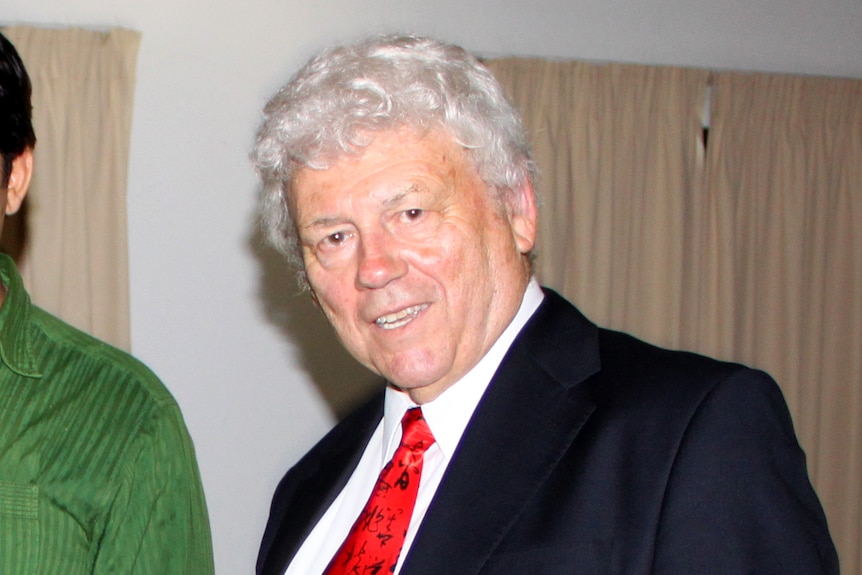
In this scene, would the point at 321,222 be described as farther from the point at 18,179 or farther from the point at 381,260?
the point at 18,179

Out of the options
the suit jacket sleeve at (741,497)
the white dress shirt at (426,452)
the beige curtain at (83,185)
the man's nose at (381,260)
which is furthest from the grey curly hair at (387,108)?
the beige curtain at (83,185)

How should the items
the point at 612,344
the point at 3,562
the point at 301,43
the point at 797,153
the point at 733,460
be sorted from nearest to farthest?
the point at 733,460
the point at 3,562
the point at 612,344
the point at 301,43
the point at 797,153

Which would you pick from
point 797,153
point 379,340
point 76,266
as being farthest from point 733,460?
point 797,153

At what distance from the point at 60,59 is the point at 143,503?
9.15 ft

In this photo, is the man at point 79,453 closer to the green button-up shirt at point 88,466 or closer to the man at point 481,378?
the green button-up shirt at point 88,466

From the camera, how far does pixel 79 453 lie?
4.85 feet

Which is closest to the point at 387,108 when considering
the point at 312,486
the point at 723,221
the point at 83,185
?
the point at 312,486

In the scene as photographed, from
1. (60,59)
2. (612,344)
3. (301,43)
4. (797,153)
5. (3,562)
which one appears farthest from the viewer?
(797,153)

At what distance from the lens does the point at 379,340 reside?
161 cm

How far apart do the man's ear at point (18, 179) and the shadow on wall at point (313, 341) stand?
2543 mm

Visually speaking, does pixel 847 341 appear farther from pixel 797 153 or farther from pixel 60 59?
pixel 60 59

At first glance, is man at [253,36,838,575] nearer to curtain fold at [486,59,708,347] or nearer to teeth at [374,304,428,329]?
teeth at [374,304,428,329]

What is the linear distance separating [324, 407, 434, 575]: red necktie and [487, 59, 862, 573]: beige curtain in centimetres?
269

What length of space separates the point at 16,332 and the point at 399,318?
0.54 meters
